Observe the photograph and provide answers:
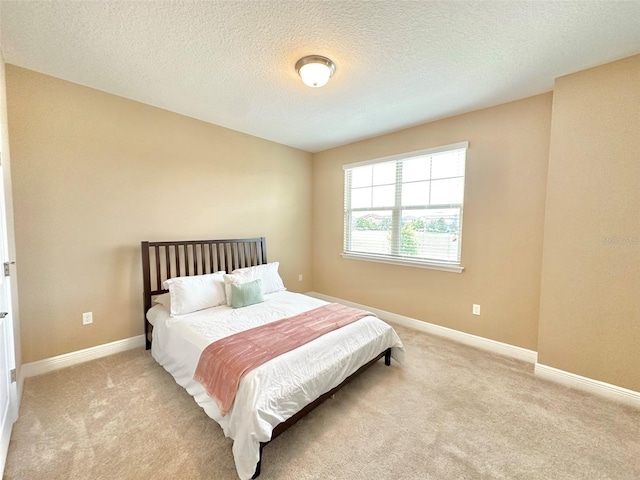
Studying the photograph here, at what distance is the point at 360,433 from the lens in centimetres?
170

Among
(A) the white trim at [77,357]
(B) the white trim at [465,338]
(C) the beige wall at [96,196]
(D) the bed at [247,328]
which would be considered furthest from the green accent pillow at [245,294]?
(B) the white trim at [465,338]

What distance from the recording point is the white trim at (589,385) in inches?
78.5

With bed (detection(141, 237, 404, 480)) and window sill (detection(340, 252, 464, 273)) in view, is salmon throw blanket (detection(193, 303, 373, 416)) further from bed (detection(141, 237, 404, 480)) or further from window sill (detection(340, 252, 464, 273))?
window sill (detection(340, 252, 464, 273))

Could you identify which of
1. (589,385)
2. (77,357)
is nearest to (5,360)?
(77,357)

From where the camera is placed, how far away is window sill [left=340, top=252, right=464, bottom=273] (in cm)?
306

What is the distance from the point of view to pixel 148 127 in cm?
280

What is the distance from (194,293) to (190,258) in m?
0.67

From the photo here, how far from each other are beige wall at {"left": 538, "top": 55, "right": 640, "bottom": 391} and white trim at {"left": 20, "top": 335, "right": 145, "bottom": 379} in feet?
13.5

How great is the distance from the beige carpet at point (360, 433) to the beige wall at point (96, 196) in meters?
0.57

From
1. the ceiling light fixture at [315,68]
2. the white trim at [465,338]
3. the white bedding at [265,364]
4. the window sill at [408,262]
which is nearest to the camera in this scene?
the white bedding at [265,364]

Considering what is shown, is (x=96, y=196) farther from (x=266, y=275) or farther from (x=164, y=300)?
(x=266, y=275)

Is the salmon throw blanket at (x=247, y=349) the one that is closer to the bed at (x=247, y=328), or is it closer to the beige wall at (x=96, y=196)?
the bed at (x=247, y=328)

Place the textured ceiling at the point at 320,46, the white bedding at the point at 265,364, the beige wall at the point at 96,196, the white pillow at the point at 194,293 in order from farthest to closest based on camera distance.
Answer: the white pillow at the point at 194,293 → the beige wall at the point at 96,196 → the textured ceiling at the point at 320,46 → the white bedding at the point at 265,364

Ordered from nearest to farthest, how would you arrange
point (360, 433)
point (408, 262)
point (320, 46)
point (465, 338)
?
point (360, 433) < point (320, 46) < point (465, 338) < point (408, 262)
